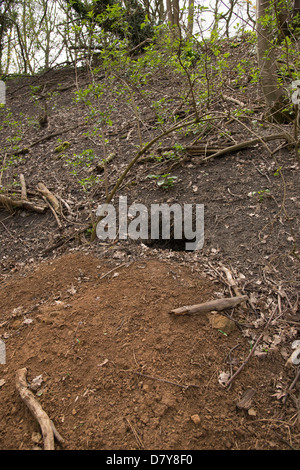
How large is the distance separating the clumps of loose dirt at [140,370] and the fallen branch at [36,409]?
6 cm

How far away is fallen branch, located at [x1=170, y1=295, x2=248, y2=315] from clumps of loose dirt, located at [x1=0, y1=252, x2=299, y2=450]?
0.07 m

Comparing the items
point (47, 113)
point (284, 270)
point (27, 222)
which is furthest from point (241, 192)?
point (47, 113)

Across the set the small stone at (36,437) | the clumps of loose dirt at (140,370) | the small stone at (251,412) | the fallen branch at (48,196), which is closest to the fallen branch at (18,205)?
the fallen branch at (48,196)

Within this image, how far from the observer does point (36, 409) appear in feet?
6.80

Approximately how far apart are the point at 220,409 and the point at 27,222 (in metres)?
4.30

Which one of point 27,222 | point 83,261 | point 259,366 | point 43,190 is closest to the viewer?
point 259,366

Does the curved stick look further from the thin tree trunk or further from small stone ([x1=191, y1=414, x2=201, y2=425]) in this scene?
the thin tree trunk

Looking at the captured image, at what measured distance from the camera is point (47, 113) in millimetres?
9016

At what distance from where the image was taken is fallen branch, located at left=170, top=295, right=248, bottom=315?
2.70 m

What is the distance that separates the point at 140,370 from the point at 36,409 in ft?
2.61

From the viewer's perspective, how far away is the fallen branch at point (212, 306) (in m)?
2.70

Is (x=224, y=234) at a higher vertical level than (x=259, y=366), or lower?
higher

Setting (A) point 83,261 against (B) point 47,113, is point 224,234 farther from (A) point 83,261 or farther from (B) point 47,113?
(B) point 47,113

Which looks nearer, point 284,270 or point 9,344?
point 9,344
